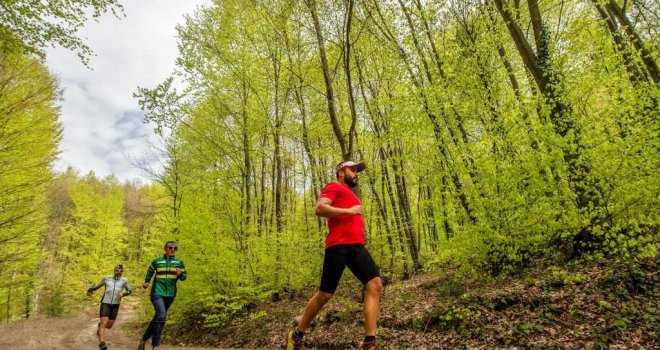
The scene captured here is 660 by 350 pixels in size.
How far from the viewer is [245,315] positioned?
12023 millimetres

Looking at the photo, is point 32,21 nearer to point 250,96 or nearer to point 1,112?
point 1,112

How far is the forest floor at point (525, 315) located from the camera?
482 centimetres

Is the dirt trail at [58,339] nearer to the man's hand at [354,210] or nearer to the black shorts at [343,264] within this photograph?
the black shorts at [343,264]

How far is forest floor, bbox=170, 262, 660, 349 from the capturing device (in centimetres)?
482

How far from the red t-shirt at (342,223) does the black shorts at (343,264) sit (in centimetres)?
7

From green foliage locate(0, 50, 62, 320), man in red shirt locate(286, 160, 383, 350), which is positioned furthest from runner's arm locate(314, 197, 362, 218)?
green foliage locate(0, 50, 62, 320)

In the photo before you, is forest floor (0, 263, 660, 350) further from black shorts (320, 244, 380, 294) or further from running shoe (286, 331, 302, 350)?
running shoe (286, 331, 302, 350)

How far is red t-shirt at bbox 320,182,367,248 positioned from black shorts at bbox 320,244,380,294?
0.23 feet

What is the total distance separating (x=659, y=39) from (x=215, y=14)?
14.2 meters

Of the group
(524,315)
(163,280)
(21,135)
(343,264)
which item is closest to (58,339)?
(21,135)

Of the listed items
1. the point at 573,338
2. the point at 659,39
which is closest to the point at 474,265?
the point at 573,338

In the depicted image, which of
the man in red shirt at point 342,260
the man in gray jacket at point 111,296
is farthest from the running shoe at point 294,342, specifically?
the man in gray jacket at point 111,296

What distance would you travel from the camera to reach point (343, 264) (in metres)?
3.55

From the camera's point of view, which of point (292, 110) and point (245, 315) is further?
point (292, 110)
